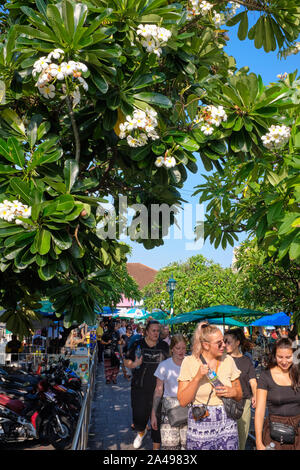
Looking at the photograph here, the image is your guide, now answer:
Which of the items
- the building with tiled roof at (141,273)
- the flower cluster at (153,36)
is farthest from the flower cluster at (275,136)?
the building with tiled roof at (141,273)

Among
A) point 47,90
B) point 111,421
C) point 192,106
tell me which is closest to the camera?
point 47,90

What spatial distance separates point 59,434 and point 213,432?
4.52m

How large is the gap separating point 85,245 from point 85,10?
2.04 metres

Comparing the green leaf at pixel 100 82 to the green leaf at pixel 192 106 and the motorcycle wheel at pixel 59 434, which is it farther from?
the motorcycle wheel at pixel 59 434

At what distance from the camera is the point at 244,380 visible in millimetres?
6414

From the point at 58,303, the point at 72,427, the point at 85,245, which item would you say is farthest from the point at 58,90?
the point at 72,427

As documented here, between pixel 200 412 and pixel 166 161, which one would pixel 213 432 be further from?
pixel 166 161

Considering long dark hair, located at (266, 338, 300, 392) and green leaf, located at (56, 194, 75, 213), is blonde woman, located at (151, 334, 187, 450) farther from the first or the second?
green leaf, located at (56, 194, 75, 213)

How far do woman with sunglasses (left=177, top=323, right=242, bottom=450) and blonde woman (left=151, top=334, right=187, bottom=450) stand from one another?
1.24m

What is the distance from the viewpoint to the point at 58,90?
14.5ft

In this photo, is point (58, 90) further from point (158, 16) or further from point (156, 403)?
point (156, 403)

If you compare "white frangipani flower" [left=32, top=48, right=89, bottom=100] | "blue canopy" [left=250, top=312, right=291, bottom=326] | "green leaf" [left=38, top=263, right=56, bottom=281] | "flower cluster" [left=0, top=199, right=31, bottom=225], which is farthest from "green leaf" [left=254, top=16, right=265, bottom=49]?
"blue canopy" [left=250, top=312, right=291, bottom=326]

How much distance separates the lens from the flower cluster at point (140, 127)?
3.99 m

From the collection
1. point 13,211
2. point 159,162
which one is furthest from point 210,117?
point 13,211
